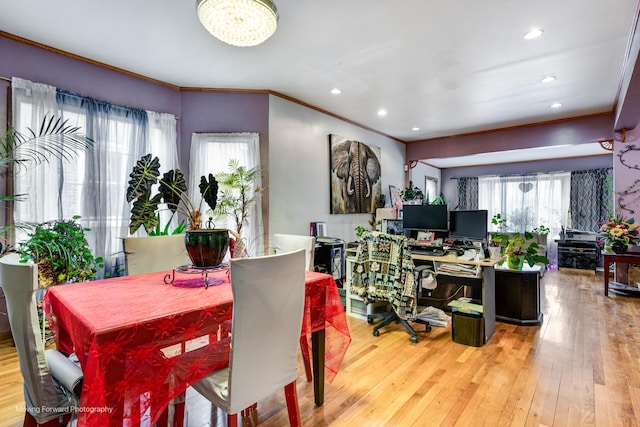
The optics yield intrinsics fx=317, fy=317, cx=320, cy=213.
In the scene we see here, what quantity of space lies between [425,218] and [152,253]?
2.87 m

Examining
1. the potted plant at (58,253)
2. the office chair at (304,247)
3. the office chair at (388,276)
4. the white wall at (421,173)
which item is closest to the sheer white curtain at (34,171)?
the potted plant at (58,253)

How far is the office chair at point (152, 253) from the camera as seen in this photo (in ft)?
7.13

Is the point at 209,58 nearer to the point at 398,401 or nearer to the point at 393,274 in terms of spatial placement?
the point at 393,274

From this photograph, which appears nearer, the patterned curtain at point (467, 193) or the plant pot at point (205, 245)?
the plant pot at point (205, 245)

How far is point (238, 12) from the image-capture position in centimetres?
167

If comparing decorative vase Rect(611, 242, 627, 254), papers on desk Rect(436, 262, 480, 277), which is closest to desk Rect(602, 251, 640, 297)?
decorative vase Rect(611, 242, 627, 254)

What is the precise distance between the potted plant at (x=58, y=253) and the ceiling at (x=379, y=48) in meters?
1.60

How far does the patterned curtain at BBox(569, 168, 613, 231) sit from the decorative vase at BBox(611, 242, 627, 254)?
3.02m

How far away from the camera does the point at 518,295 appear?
10.7 ft

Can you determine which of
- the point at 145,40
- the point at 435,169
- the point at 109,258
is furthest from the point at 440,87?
the point at 435,169

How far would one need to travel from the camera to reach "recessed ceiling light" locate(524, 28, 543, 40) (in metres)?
2.54

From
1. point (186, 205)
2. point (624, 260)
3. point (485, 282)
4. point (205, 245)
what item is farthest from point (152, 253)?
point (624, 260)

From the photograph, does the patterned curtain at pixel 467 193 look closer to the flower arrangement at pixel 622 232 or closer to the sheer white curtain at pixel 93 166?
the flower arrangement at pixel 622 232

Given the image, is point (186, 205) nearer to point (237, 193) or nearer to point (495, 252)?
point (237, 193)
